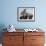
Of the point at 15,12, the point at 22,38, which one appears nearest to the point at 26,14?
the point at 15,12

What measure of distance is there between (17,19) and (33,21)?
0.53 m

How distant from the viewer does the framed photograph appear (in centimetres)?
421

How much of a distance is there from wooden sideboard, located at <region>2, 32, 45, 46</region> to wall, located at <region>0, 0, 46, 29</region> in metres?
0.58

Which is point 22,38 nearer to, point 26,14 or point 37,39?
point 37,39

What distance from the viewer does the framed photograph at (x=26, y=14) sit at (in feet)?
13.8

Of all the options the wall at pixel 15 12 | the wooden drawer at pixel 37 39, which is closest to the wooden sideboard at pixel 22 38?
the wooden drawer at pixel 37 39

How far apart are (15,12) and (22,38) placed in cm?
96

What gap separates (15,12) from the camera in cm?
423

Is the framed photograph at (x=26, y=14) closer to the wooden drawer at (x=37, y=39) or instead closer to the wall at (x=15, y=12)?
the wall at (x=15, y=12)

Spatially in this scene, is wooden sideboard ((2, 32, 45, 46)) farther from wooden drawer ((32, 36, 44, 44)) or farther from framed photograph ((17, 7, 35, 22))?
framed photograph ((17, 7, 35, 22))

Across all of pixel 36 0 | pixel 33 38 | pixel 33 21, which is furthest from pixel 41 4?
pixel 33 38

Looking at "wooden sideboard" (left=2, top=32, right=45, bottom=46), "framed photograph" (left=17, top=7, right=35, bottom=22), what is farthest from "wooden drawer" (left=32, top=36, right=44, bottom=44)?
"framed photograph" (left=17, top=7, right=35, bottom=22)

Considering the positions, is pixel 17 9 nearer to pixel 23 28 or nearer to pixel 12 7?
pixel 12 7

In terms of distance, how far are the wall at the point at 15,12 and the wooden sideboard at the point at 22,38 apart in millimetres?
577
